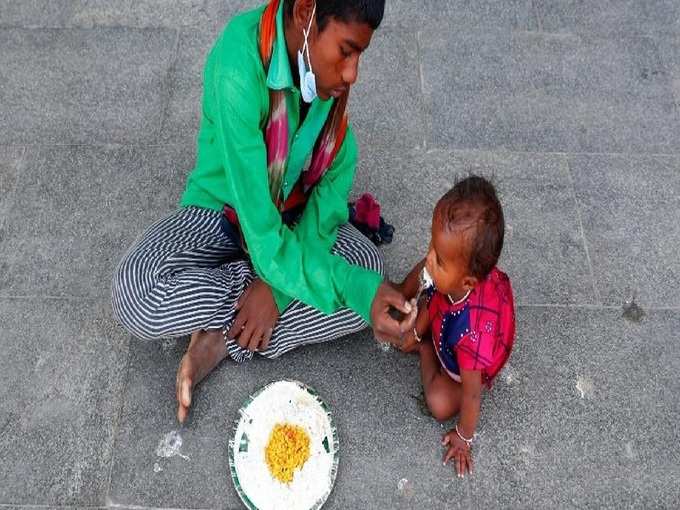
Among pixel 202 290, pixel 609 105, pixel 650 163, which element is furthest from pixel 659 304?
pixel 202 290

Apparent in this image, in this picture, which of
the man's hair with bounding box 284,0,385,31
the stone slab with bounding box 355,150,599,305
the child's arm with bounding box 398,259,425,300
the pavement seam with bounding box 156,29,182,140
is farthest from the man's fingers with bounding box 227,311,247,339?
the pavement seam with bounding box 156,29,182,140

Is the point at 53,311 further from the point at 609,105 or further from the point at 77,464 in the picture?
the point at 609,105

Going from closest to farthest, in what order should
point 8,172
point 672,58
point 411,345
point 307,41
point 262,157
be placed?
point 307,41
point 262,157
point 411,345
point 8,172
point 672,58

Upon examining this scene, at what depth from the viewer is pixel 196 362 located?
6.07 feet

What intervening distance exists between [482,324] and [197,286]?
2.68 feet

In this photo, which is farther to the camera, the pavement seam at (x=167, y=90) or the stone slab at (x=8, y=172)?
the pavement seam at (x=167, y=90)

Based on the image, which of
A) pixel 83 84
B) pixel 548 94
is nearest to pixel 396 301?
pixel 548 94

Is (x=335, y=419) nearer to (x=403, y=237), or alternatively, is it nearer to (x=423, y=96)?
(x=403, y=237)

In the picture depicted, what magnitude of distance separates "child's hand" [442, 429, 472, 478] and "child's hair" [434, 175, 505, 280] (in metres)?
0.68

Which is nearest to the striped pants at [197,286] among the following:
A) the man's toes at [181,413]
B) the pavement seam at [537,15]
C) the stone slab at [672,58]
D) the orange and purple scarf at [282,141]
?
the orange and purple scarf at [282,141]

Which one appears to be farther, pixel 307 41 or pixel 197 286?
pixel 197 286

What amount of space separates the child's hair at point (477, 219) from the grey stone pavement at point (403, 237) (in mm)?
760

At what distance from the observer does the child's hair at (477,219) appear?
1328 millimetres

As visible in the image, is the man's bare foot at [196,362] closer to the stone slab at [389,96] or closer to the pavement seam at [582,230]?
the stone slab at [389,96]
